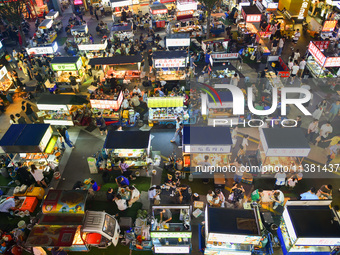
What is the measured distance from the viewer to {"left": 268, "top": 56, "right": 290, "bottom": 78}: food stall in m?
20.8


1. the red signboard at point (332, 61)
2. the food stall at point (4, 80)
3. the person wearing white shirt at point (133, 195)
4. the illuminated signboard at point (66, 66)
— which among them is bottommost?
the person wearing white shirt at point (133, 195)

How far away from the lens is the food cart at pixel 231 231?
33.5ft

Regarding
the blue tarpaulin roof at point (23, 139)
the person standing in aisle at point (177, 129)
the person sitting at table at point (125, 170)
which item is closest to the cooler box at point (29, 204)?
the blue tarpaulin roof at point (23, 139)

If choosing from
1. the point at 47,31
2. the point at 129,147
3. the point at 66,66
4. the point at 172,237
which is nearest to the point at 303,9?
the point at 66,66

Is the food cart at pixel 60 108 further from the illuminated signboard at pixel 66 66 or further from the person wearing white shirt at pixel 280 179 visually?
the person wearing white shirt at pixel 280 179

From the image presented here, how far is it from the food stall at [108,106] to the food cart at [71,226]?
720 cm

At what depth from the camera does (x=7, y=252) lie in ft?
39.0

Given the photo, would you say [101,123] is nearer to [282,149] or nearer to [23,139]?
[23,139]

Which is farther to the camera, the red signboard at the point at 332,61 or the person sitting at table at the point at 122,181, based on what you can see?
the red signboard at the point at 332,61

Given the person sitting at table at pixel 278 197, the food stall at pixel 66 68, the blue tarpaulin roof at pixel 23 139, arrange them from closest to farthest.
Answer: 1. the person sitting at table at pixel 278 197
2. the blue tarpaulin roof at pixel 23 139
3. the food stall at pixel 66 68

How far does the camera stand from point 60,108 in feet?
60.5

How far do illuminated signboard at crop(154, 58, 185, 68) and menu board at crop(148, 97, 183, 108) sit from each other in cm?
439

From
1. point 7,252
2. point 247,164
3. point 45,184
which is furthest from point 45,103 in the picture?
point 247,164

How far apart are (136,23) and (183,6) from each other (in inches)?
262
